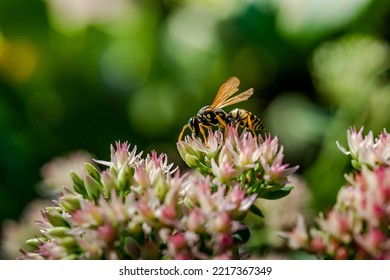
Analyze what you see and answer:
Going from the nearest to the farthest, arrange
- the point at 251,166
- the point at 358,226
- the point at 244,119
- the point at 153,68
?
the point at 358,226
the point at 251,166
the point at 244,119
the point at 153,68

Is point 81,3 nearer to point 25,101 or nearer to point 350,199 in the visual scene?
point 25,101

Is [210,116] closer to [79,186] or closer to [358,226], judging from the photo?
[79,186]

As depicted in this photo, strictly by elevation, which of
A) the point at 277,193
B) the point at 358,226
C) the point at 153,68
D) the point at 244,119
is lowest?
the point at 358,226

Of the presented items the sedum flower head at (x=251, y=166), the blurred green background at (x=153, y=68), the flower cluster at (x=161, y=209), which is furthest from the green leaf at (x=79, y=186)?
the blurred green background at (x=153, y=68)

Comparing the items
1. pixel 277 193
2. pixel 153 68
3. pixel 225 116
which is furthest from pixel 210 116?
pixel 153 68

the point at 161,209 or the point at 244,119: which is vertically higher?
the point at 244,119

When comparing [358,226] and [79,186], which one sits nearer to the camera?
[358,226]

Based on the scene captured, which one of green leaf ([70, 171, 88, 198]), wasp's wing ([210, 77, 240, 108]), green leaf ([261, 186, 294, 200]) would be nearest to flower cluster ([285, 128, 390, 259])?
green leaf ([261, 186, 294, 200])
